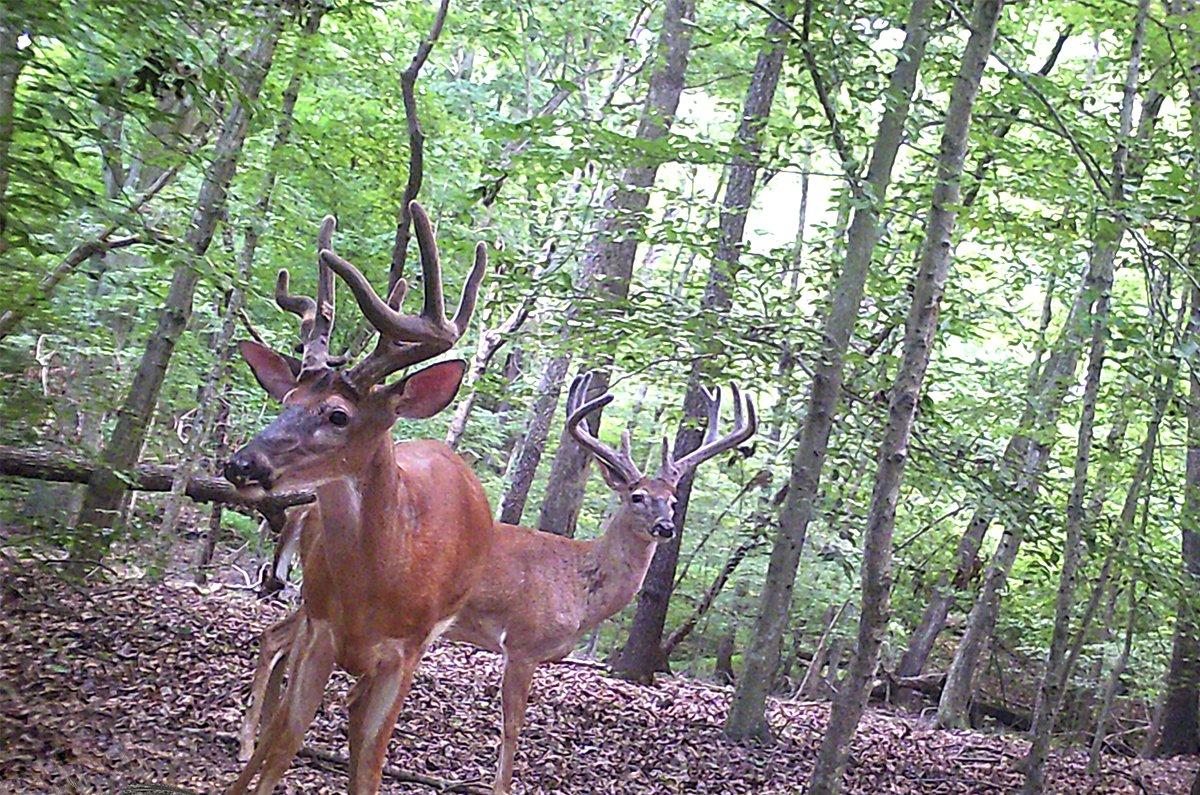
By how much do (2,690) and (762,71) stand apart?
6.78 meters

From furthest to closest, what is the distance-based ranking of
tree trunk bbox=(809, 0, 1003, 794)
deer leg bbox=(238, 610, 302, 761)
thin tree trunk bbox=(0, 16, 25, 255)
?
deer leg bbox=(238, 610, 302, 761) → tree trunk bbox=(809, 0, 1003, 794) → thin tree trunk bbox=(0, 16, 25, 255)

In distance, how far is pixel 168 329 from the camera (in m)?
6.69

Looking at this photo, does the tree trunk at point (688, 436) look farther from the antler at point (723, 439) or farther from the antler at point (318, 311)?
the antler at point (318, 311)

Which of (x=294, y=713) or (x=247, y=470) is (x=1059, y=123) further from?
(x=294, y=713)

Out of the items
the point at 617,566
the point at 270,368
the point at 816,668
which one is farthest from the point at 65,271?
the point at 816,668

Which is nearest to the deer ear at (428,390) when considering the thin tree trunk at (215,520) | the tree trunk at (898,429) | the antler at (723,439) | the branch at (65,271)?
the branch at (65,271)

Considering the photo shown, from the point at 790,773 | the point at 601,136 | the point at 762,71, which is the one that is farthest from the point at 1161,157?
the point at 790,773

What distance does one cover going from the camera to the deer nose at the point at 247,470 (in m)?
3.67

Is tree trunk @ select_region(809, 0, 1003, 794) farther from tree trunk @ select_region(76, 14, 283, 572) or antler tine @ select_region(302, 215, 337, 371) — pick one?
tree trunk @ select_region(76, 14, 283, 572)

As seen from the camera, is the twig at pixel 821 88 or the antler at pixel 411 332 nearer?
the antler at pixel 411 332

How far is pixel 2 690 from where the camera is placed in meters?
5.28

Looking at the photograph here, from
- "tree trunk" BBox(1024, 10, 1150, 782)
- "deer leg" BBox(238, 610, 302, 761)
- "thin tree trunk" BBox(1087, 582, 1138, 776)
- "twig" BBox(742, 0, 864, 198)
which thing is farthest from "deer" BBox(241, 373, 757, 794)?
"thin tree trunk" BBox(1087, 582, 1138, 776)

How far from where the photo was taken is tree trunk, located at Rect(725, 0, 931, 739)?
20.1 feet

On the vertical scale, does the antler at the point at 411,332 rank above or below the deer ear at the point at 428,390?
above
